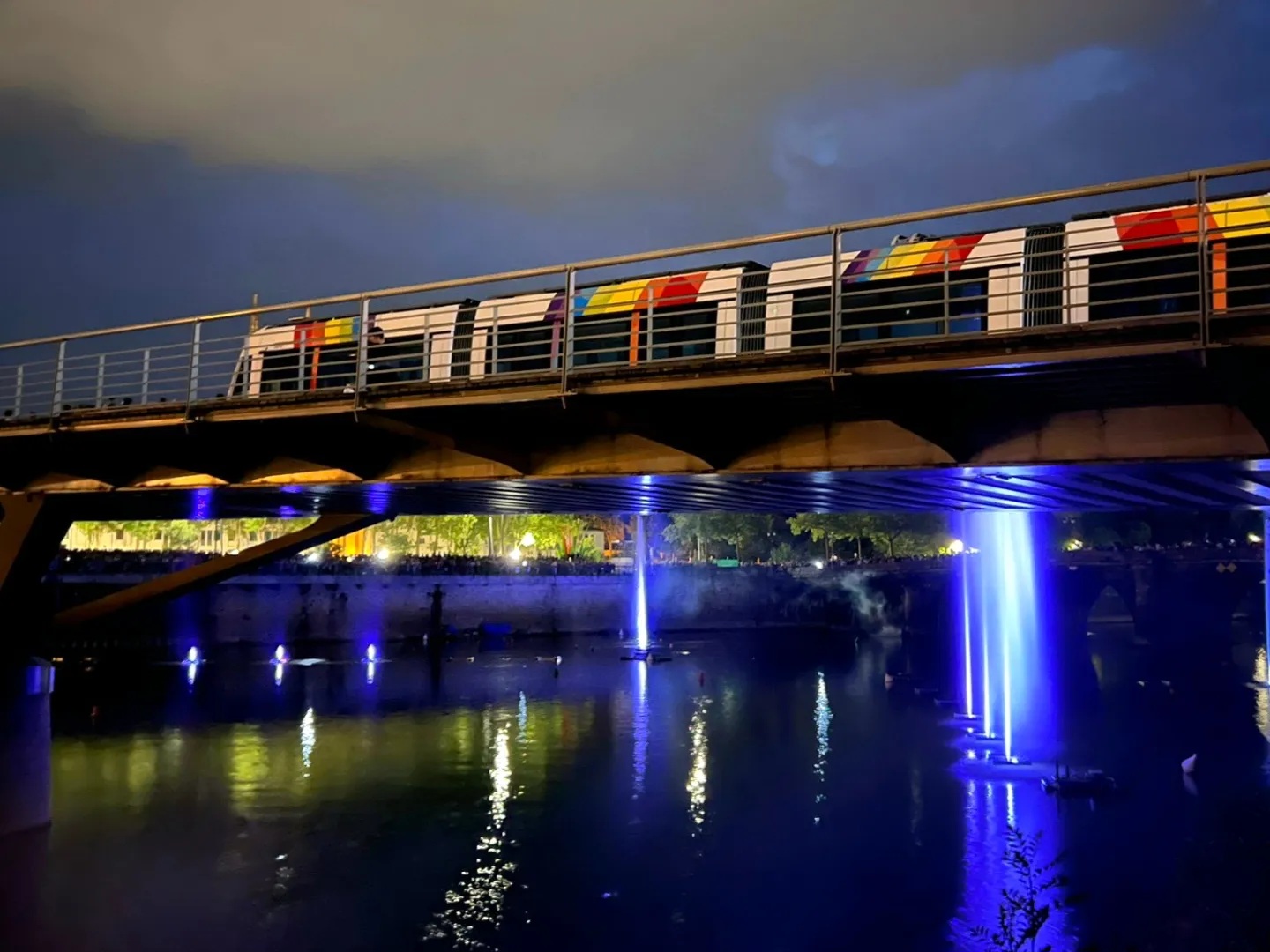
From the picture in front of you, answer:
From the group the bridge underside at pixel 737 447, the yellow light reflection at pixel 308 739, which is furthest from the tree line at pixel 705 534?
the bridge underside at pixel 737 447

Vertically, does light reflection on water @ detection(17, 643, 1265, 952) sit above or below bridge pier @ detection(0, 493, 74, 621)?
below

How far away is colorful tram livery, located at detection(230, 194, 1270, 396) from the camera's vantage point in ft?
49.9

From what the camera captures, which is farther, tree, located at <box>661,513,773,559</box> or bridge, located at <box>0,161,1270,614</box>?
tree, located at <box>661,513,773,559</box>

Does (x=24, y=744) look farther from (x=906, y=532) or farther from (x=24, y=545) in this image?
(x=906, y=532)

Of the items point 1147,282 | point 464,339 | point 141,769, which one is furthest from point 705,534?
point 1147,282

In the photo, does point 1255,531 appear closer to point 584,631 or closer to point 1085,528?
point 1085,528

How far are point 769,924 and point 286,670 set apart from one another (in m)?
56.0

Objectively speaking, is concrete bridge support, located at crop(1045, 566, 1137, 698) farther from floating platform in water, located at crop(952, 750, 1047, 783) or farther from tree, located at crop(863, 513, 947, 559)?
floating platform in water, located at crop(952, 750, 1047, 783)

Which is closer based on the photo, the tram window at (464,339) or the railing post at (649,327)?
the railing post at (649,327)

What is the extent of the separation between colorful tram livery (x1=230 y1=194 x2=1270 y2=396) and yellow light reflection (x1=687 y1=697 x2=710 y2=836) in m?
16.2

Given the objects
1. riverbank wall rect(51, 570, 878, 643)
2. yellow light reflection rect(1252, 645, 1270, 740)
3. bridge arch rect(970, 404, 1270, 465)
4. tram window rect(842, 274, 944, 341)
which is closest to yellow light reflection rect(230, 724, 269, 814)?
tram window rect(842, 274, 944, 341)

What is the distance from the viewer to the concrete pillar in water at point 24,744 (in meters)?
26.3

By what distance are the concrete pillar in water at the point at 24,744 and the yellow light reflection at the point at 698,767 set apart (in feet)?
57.3

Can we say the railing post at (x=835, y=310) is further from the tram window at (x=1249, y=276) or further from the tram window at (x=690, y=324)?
the tram window at (x=1249, y=276)
